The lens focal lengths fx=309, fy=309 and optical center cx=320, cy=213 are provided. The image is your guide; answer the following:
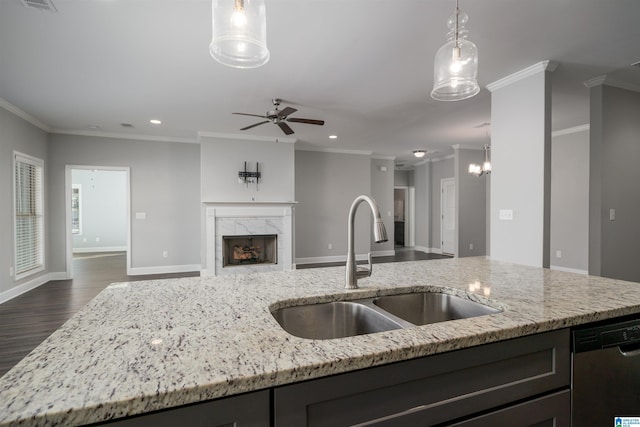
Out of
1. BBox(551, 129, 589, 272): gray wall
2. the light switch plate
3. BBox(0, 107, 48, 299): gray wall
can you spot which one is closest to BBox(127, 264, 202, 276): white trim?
BBox(0, 107, 48, 299): gray wall

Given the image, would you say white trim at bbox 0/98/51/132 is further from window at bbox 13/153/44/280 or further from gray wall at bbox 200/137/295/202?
gray wall at bbox 200/137/295/202

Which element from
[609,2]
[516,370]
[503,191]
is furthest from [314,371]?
[503,191]

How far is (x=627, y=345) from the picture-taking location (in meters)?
1.10

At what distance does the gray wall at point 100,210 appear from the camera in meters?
9.34

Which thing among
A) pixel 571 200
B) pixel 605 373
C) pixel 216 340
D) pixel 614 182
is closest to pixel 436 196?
pixel 571 200

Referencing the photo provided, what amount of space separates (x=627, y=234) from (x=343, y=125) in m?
3.99

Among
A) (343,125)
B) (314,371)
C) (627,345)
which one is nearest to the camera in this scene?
(314,371)

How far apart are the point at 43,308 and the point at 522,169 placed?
5.84 meters

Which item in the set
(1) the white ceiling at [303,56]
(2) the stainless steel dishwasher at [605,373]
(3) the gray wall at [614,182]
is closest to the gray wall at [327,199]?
(1) the white ceiling at [303,56]

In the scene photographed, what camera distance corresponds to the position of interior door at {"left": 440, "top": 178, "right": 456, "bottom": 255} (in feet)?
26.5

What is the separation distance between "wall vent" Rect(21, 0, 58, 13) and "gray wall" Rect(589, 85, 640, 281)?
5.11 m

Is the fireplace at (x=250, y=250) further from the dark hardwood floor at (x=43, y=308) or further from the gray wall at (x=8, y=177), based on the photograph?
the gray wall at (x=8, y=177)

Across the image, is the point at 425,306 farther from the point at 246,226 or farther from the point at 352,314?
the point at 246,226

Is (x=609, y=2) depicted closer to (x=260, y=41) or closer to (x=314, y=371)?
(x=260, y=41)
